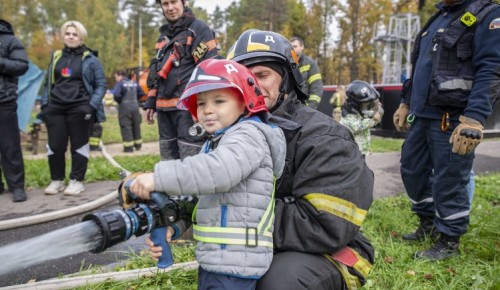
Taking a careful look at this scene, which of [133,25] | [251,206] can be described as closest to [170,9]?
[251,206]

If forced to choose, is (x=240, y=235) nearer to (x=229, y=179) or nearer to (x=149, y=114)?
(x=229, y=179)

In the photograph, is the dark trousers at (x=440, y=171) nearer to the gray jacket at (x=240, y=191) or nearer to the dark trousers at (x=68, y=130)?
the gray jacket at (x=240, y=191)

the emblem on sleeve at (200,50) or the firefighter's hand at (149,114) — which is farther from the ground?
the emblem on sleeve at (200,50)

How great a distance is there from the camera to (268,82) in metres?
2.16

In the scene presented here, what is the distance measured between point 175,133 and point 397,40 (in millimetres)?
31394

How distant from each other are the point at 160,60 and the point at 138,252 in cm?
192

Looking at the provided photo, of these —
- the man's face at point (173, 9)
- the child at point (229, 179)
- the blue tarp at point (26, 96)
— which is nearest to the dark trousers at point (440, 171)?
the child at point (229, 179)

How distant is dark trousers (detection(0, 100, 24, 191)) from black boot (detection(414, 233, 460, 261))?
438cm

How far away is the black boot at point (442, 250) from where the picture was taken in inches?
123

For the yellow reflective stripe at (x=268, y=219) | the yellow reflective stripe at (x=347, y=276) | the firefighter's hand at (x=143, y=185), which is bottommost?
the yellow reflective stripe at (x=347, y=276)

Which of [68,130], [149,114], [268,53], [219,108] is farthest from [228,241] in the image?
[68,130]

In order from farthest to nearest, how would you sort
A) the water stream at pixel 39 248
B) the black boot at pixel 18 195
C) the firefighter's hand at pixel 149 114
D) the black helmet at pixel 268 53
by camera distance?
the black boot at pixel 18 195, the firefighter's hand at pixel 149 114, the black helmet at pixel 268 53, the water stream at pixel 39 248

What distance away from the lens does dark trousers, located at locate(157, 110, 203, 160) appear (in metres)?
3.92

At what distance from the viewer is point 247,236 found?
163 centimetres
